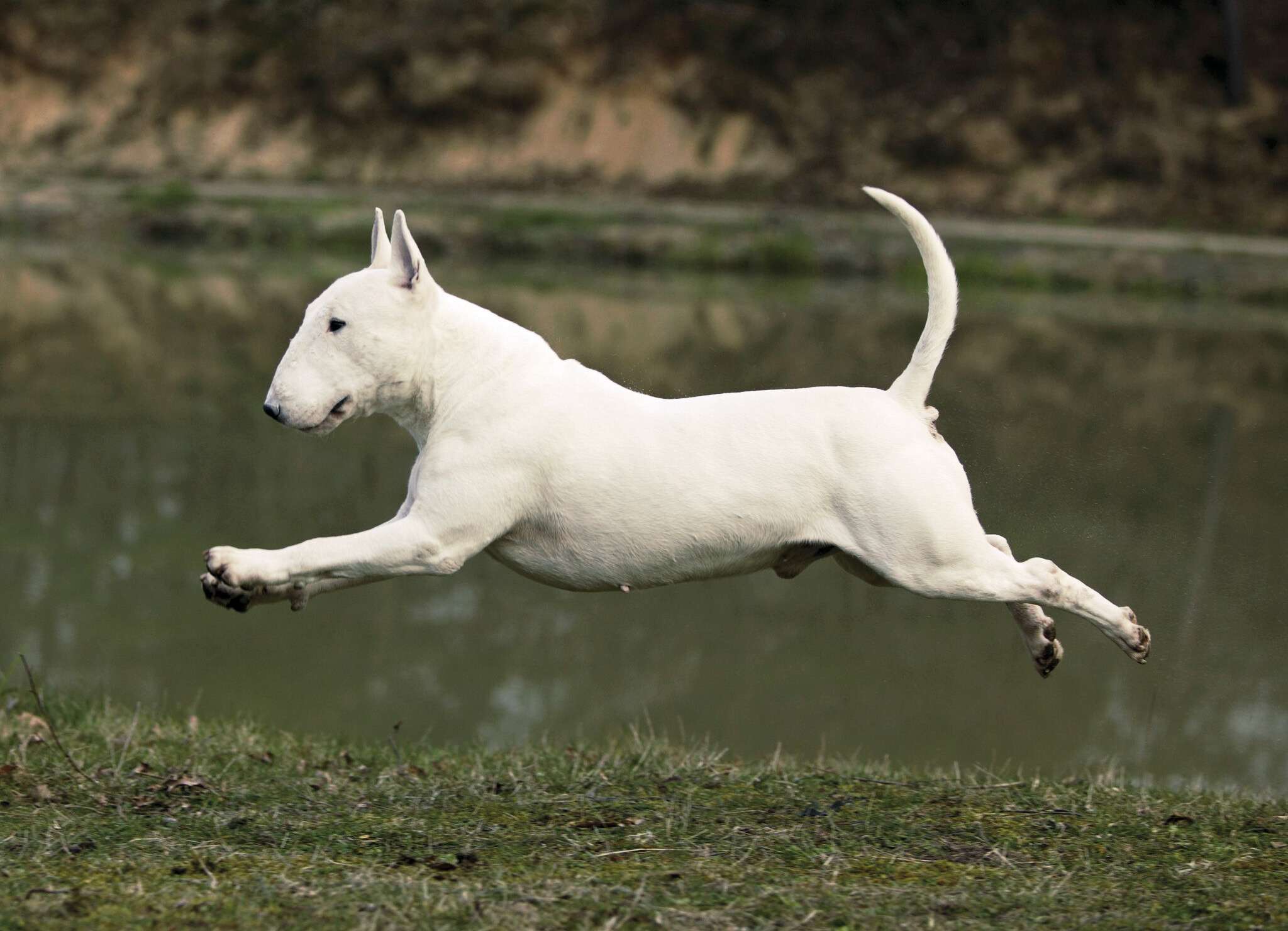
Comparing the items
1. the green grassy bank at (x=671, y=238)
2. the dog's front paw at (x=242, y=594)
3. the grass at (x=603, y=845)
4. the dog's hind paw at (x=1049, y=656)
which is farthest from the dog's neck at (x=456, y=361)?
the green grassy bank at (x=671, y=238)

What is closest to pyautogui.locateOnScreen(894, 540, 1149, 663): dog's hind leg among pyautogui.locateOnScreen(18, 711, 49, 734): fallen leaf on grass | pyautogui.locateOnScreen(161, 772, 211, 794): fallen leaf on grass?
pyautogui.locateOnScreen(161, 772, 211, 794): fallen leaf on grass

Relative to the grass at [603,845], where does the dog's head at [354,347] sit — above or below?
above

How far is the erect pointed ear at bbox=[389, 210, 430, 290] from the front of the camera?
462 centimetres

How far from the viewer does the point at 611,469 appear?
180 inches

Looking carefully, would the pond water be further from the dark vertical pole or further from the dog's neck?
the dark vertical pole

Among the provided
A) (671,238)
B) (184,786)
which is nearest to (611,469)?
(184,786)

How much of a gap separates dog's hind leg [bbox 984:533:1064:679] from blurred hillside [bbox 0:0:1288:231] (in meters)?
24.6

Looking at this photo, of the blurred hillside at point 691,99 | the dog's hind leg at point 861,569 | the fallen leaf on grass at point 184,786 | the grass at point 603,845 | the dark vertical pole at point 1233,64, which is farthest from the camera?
the dark vertical pole at point 1233,64

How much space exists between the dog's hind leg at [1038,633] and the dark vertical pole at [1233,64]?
29.2 metres

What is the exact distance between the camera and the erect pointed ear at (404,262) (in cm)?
462

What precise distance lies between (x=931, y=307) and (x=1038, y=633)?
1097 mm

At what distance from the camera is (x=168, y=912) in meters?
3.60

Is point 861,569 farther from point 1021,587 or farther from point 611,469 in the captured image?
point 611,469

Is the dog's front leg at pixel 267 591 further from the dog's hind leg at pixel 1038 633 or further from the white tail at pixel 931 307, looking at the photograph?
the dog's hind leg at pixel 1038 633
